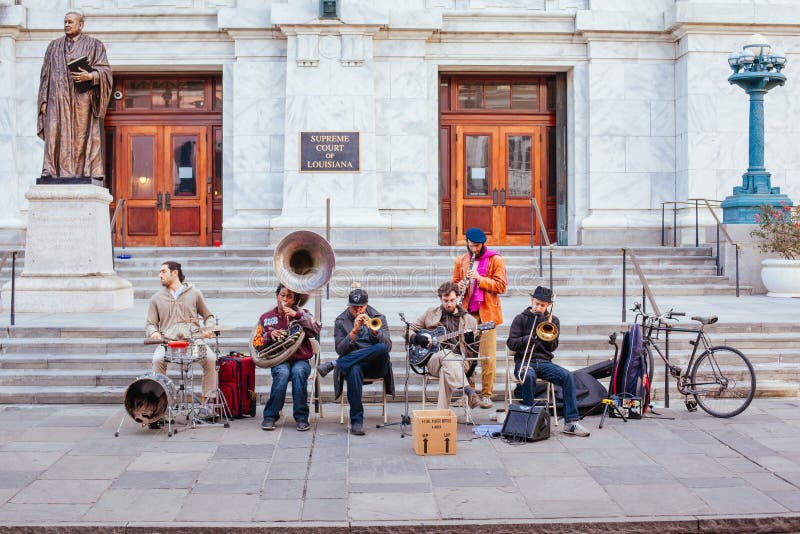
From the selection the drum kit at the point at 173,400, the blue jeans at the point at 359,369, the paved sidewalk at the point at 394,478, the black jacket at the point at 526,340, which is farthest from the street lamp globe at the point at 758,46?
the drum kit at the point at 173,400

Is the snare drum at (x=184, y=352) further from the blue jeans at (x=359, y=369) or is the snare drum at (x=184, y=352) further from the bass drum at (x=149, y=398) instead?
the blue jeans at (x=359, y=369)

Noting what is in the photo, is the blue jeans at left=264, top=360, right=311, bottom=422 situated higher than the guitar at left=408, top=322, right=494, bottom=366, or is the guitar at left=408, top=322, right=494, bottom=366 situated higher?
the guitar at left=408, top=322, right=494, bottom=366

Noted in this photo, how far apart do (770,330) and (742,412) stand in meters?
2.64

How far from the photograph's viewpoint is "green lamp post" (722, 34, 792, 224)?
16438mm

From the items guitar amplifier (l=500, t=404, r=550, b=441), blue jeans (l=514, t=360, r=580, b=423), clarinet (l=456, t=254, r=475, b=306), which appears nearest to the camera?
guitar amplifier (l=500, t=404, r=550, b=441)

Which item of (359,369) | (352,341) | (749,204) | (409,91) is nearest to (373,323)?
(352,341)

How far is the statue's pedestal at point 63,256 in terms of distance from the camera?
1250cm

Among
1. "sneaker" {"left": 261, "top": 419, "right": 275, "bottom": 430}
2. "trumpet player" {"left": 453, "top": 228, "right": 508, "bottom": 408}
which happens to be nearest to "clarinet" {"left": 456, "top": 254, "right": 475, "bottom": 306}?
"trumpet player" {"left": 453, "top": 228, "right": 508, "bottom": 408}

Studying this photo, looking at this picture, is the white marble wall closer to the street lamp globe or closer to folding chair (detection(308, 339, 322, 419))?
the street lamp globe

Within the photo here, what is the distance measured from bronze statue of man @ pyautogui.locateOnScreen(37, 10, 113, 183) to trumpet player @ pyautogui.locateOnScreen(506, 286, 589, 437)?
722 cm

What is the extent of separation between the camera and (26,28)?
62.3ft

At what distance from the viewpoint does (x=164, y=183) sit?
2028 cm

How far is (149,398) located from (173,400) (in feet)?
0.70

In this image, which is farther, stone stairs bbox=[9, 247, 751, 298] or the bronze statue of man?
stone stairs bbox=[9, 247, 751, 298]
